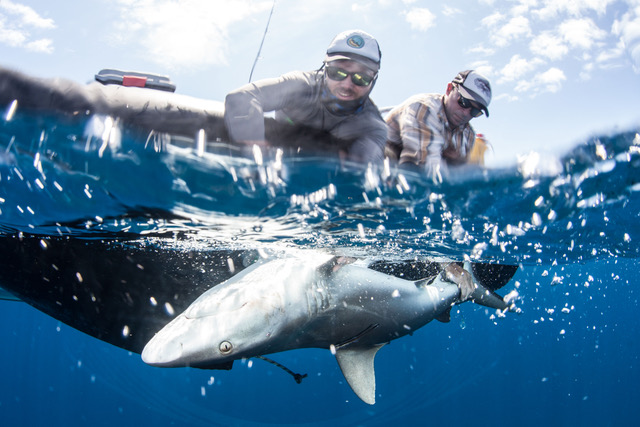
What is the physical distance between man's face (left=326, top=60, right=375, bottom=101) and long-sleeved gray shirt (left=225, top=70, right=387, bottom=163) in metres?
0.18

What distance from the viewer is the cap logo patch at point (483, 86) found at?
4648 mm

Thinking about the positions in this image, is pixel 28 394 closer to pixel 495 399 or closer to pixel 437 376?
pixel 437 376

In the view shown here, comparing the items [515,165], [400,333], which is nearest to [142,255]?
[400,333]

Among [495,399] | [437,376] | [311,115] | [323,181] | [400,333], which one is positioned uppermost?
[311,115]

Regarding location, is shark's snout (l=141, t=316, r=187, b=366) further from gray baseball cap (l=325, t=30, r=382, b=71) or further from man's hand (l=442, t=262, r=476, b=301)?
man's hand (l=442, t=262, r=476, b=301)

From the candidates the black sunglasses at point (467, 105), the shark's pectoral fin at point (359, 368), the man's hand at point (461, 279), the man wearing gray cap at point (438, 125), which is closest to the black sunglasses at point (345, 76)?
the man wearing gray cap at point (438, 125)

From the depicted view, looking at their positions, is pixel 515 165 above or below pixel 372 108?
below

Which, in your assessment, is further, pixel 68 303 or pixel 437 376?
pixel 437 376

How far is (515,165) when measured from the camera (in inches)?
149

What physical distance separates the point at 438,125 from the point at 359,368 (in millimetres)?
→ 3163

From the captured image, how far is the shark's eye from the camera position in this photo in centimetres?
243

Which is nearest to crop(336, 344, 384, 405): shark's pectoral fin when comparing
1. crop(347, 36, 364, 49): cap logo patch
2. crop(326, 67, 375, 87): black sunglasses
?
crop(326, 67, 375, 87): black sunglasses

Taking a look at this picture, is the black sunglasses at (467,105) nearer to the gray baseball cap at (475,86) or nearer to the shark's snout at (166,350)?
the gray baseball cap at (475,86)

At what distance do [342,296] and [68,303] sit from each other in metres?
4.98
